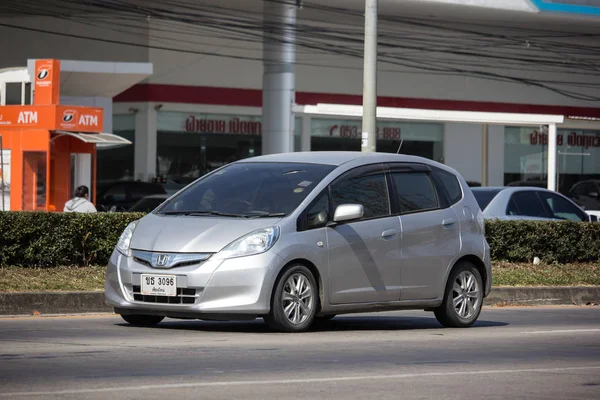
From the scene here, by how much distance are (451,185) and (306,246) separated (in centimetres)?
258

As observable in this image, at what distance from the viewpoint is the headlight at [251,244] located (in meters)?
10.6

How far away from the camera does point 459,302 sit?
1265cm

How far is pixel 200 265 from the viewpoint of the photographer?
34.7 feet

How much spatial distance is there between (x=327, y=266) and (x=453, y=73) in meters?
38.3

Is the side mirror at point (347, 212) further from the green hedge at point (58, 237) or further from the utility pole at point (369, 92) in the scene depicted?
the utility pole at point (369, 92)

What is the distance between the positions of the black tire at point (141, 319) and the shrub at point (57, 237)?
14.1 ft

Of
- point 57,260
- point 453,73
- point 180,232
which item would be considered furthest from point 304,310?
point 453,73

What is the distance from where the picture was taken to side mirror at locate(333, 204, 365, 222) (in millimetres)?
11281

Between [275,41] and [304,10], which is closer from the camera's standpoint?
[275,41]

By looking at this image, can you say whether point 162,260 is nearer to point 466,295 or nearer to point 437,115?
point 466,295

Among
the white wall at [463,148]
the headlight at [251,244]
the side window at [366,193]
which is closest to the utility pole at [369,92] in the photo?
the side window at [366,193]

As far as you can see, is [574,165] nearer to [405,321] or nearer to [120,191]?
[120,191]

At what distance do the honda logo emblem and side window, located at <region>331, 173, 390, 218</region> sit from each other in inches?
70.8

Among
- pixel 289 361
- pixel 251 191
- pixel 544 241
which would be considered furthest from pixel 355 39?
pixel 289 361
